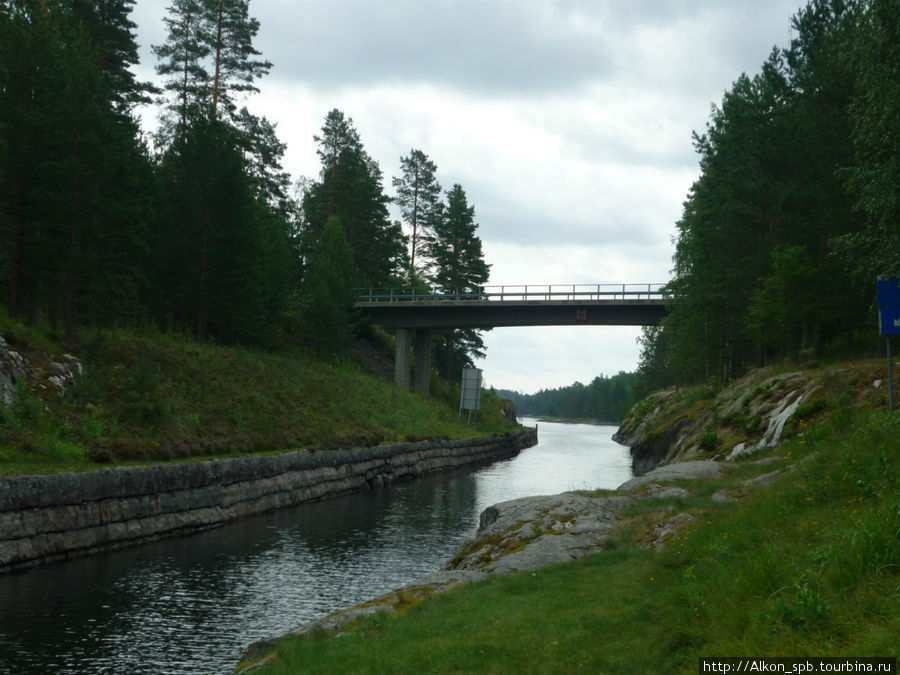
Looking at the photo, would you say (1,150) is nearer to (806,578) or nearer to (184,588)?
(184,588)

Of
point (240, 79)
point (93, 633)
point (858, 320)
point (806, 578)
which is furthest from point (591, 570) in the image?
point (240, 79)

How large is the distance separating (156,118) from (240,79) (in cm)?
655

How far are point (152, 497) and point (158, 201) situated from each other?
80.9ft

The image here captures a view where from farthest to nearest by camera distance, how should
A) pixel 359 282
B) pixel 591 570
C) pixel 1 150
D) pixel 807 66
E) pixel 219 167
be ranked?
pixel 359 282, pixel 219 167, pixel 807 66, pixel 1 150, pixel 591 570

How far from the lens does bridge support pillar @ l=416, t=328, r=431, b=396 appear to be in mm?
62188

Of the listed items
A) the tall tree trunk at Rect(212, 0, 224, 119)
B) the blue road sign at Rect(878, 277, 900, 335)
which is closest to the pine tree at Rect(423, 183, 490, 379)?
the tall tree trunk at Rect(212, 0, 224, 119)

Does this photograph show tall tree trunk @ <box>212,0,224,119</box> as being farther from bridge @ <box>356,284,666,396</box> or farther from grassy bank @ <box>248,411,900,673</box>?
grassy bank @ <box>248,411,900,673</box>

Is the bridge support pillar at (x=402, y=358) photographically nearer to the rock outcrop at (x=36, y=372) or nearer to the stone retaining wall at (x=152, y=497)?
the stone retaining wall at (x=152, y=497)

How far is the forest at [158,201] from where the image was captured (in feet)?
96.1

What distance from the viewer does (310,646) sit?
964 centimetres

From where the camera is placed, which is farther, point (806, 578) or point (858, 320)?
point (858, 320)

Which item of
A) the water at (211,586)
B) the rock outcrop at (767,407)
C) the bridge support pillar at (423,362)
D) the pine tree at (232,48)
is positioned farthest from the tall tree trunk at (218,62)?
the rock outcrop at (767,407)

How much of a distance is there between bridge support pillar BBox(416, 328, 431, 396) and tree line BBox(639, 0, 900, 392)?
81.3 ft

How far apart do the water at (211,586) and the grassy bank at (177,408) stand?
12.4ft
